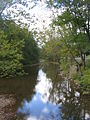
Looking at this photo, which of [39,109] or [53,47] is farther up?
[53,47]

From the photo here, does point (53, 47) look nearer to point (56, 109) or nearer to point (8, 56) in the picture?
point (56, 109)

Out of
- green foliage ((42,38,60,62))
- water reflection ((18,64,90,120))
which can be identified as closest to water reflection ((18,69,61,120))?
water reflection ((18,64,90,120))

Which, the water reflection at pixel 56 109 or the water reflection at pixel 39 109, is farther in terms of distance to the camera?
the water reflection at pixel 39 109

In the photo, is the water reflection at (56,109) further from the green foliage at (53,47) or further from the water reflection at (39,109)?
the green foliage at (53,47)

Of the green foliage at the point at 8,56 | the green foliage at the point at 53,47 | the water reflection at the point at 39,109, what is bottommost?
the water reflection at the point at 39,109

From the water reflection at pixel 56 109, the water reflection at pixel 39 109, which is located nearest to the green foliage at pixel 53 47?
the water reflection at pixel 56 109

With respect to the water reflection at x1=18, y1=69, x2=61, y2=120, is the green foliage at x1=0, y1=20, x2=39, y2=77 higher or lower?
higher

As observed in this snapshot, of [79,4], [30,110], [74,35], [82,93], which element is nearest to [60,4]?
[79,4]

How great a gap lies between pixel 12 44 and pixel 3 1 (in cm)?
255

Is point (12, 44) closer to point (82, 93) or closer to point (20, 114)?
point (20, 114)

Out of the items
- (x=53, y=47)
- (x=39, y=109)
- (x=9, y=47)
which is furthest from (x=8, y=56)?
(x=53, y=47)

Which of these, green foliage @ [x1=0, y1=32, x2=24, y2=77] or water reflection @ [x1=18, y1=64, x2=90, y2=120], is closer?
green foliage @ [x1=0, y1=32, x2=24, y2=77]

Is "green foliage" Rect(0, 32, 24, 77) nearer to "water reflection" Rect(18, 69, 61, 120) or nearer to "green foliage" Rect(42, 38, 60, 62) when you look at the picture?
"water reflection" Rect(18, 69, 61, 120)

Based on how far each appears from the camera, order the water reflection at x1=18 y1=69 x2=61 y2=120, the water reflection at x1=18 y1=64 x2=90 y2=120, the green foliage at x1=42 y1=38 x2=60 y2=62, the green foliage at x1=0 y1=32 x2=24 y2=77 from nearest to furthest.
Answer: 1. the green foliage at x1=0 y1=32 x2=24 y2=77
2. the water reflection at x1=18 y1=64 x2=90 y2=120
3. the water reflection at x1=18 y1=69 x2=61 y2=120
4. the green foliage at x1=42 y1=38 x2=60 y2=62
